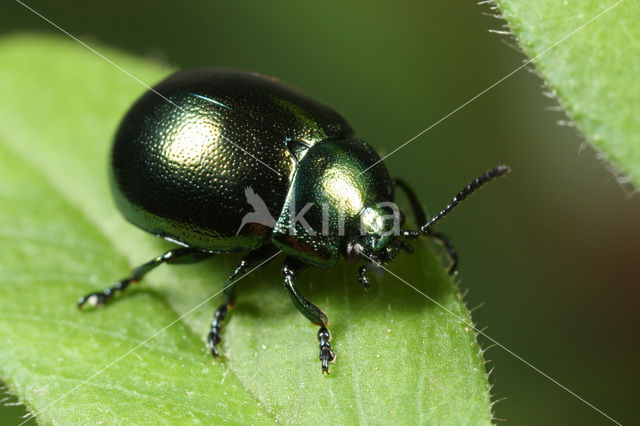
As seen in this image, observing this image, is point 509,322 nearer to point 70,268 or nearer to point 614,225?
point 614,225

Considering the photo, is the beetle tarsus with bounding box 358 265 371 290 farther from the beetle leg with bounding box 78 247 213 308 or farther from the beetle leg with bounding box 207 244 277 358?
the beetle leg with bounding box 78 247 213 308

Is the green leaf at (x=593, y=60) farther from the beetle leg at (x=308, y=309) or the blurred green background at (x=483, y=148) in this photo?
the blurred green background at (x=483, y=148)

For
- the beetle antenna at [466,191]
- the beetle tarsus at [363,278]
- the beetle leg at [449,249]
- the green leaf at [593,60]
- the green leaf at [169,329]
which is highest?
the green leaf at [593,60]

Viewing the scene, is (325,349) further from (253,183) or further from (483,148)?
(483,148)

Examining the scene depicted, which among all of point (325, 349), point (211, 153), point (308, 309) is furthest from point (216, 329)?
point (211, 153)

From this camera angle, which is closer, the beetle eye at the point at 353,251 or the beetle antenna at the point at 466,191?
the beetle antenna at the point at 466,191

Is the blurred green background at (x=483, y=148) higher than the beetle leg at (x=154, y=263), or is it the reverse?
the blurred green background at (x=483, y=148)

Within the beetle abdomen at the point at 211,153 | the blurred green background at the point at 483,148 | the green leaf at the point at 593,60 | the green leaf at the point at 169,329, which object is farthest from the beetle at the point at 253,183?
the blurred green background at the point at 483,148
